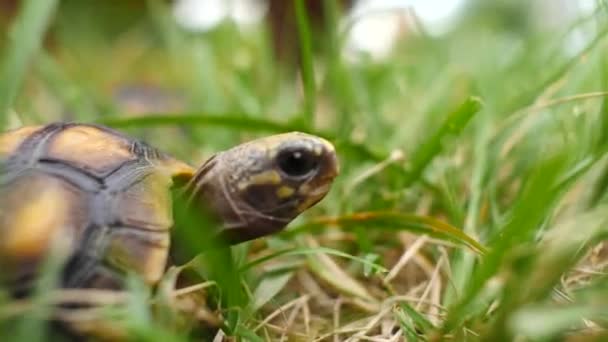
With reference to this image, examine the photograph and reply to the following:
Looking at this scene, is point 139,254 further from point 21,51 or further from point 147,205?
point 21,51

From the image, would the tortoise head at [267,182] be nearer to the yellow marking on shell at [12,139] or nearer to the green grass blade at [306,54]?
the yellow marking on shell at [12,139]

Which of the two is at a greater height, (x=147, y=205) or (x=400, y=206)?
(x=147, y=205)

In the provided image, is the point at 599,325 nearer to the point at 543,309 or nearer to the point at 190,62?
→ the point at 543,309

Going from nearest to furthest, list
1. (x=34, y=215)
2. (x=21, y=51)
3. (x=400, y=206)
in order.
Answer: (x=34, y=215)
(x=21, y=51)
(x=400, y=206)

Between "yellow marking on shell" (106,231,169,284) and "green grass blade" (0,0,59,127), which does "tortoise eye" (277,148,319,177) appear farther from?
"green grass blade" (0,0,59,127)

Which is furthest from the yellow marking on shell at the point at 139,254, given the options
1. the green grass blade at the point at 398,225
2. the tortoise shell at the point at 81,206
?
the green grass blade at the point at 398,225

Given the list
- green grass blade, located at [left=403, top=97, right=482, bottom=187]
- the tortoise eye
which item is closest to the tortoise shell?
the tortoise eye

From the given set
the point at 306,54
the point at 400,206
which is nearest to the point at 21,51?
the point at 306,54
